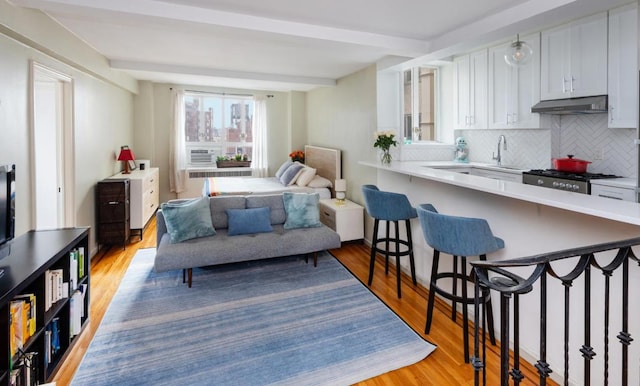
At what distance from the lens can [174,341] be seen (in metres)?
2.60

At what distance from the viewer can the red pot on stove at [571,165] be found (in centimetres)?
366

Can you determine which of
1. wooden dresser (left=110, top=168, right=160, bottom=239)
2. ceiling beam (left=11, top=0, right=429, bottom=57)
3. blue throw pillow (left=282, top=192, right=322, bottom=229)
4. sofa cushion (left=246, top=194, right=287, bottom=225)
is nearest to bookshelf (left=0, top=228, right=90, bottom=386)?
ceiling beam (left=11, top=0, right=429, bottom=57)

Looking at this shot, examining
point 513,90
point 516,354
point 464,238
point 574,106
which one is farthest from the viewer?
point 513,90

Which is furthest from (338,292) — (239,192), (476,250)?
(239,192)

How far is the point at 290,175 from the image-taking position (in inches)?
237

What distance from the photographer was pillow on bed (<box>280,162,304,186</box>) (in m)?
5.92

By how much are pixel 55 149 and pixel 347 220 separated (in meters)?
3.45

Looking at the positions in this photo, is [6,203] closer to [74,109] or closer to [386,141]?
[74,109]

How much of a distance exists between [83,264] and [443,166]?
3943 mm

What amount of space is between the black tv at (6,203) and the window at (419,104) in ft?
13.8

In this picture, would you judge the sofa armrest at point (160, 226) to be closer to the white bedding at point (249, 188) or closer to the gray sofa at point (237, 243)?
the gray sofa at point (237, 243)

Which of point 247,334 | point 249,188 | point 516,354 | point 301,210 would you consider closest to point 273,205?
point 301,210

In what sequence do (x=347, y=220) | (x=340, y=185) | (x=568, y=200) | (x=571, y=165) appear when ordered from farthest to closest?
(x=340, y=185)
(x=347, y=220)
(x=571, y=165)
(x=568, y=200)

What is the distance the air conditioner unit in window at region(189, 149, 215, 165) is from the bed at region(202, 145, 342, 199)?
122 centimetres
